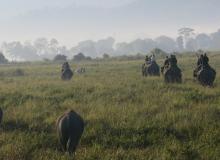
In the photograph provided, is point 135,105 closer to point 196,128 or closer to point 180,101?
point 180,101

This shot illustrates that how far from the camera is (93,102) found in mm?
17828

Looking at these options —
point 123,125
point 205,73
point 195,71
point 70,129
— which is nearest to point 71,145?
point 70,129

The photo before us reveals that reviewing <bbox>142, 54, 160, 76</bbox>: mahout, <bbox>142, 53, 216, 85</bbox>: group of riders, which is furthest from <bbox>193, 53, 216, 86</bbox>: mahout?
<bbox>142, 54, 160, 76</bbox>: mahout

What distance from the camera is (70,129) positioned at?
10609 millimetres

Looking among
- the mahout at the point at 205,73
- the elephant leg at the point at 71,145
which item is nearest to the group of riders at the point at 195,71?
the mahout at the point at 205,73

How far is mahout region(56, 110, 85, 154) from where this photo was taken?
10.6 meters

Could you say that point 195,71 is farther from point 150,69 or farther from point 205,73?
point 150,69

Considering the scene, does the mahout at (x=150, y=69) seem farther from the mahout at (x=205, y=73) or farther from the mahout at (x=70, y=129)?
the mahout at (x=70, y=129)

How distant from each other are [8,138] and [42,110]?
13.4ft

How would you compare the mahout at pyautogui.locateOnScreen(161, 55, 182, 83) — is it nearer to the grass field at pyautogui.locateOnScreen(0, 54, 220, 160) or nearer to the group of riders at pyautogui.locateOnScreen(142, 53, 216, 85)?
the group of riders at pyautogui.locateOnScreen(142, 53, 216, 85)

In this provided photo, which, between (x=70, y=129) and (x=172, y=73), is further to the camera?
(x=172, y=73)

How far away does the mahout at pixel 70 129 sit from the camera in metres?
10.6

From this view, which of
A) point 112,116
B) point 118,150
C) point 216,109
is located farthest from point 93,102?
point 118,150

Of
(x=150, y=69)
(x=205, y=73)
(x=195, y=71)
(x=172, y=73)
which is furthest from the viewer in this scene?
(x=150, y=69)
